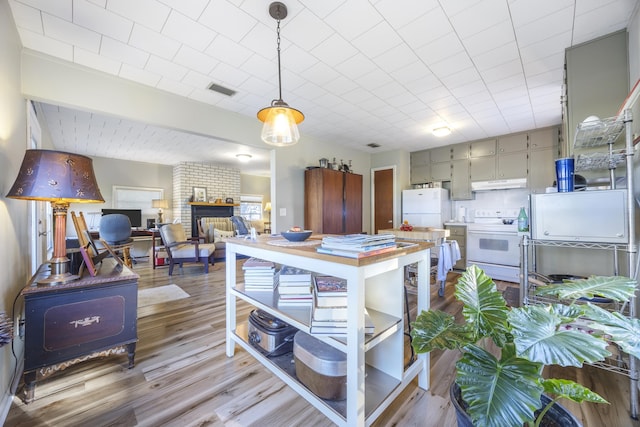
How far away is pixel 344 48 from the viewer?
2.13 metres

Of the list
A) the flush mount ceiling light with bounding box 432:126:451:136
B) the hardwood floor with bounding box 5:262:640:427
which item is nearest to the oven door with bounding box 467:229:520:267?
the flush mount ceiling light with bounding box 432:126:451:136

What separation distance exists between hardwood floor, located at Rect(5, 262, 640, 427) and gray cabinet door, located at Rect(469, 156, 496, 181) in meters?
3.59

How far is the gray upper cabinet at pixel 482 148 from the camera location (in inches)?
179

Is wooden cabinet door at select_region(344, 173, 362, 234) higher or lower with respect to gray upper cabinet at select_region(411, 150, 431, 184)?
lower

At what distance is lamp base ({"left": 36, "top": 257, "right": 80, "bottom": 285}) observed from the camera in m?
1.51

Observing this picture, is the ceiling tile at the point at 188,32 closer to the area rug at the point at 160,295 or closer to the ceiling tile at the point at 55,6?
the ceiling tile at the point at 55,6

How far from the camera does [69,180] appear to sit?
1.48m

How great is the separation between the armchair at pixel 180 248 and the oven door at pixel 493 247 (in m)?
4.89

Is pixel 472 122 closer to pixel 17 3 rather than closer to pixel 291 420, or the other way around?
pixel 291 420

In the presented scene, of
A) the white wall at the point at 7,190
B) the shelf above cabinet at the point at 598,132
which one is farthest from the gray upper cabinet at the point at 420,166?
the white wall at the point at 7,190

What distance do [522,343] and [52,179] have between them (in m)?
2.31

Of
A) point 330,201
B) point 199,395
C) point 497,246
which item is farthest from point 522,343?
point 497,246

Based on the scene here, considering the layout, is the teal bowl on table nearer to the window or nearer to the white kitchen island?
the white kitchen island

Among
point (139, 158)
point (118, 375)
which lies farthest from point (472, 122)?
point (139, 158)
